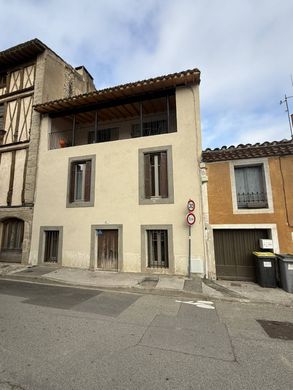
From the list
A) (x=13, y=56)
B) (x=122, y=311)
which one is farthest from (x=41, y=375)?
(x=13, y=56)

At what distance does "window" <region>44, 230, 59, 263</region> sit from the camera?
32.9 ft

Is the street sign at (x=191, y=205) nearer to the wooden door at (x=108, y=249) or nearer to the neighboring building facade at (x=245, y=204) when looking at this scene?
the neighboring building facade at (x=245, y=204)

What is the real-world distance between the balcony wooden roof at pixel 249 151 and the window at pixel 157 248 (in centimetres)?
350

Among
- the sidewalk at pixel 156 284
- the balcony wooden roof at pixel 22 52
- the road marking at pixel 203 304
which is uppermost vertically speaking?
the balcony wooden roof at pixel 22 52

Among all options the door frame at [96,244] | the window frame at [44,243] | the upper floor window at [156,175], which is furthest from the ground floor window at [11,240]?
the upper floor window at [156,175]

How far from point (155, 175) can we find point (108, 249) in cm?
376

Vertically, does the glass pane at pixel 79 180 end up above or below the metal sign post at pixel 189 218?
above

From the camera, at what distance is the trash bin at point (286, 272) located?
6465mm

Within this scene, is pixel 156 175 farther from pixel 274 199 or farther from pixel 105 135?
pixel 105 135

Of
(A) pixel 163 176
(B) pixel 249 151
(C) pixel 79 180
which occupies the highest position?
(B) pixel 249 151

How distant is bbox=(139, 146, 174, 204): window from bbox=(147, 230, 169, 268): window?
1.33 metres

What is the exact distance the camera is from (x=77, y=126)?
12.6 meters

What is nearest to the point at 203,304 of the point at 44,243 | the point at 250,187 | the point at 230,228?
the point at 230,228

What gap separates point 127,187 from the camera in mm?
9258
